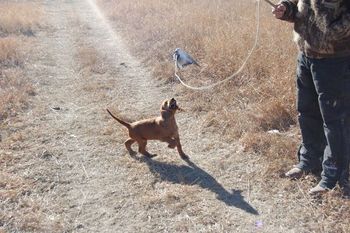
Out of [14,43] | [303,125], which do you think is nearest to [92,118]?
[303,125]

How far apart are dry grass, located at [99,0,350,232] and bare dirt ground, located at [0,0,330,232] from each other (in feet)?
0.59

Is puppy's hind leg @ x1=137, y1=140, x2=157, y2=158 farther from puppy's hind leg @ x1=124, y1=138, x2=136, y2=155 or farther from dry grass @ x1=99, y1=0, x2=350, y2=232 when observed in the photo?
dry grass @ x1=99, y1=0, x2=350, y2=232

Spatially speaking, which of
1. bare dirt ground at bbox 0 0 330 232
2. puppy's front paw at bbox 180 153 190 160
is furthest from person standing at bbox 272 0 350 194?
puppy's front paw at bbox 180 153 190 160

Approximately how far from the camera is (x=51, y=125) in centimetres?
495

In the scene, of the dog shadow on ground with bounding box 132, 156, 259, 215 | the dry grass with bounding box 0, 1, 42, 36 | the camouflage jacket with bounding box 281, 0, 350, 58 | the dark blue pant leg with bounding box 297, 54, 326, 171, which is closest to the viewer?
the camouflage jacket with bounding box 281, 0, 350, 58

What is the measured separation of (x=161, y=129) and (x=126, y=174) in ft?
1.58

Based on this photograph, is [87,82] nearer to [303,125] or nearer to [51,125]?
[51,125]

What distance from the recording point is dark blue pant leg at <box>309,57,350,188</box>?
2.94 meters

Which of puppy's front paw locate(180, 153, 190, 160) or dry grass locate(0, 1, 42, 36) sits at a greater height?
puppy's front paw locate(180, 153, 190, 160)

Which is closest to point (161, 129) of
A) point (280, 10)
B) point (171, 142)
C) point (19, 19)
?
point (171, 142)

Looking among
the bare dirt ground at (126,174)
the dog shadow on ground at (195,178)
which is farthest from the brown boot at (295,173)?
the dog shadow on ground at (195,178)

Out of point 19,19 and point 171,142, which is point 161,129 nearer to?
point 171,142

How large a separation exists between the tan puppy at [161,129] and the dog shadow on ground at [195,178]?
161 mm

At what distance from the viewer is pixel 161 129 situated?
3.81 metres
